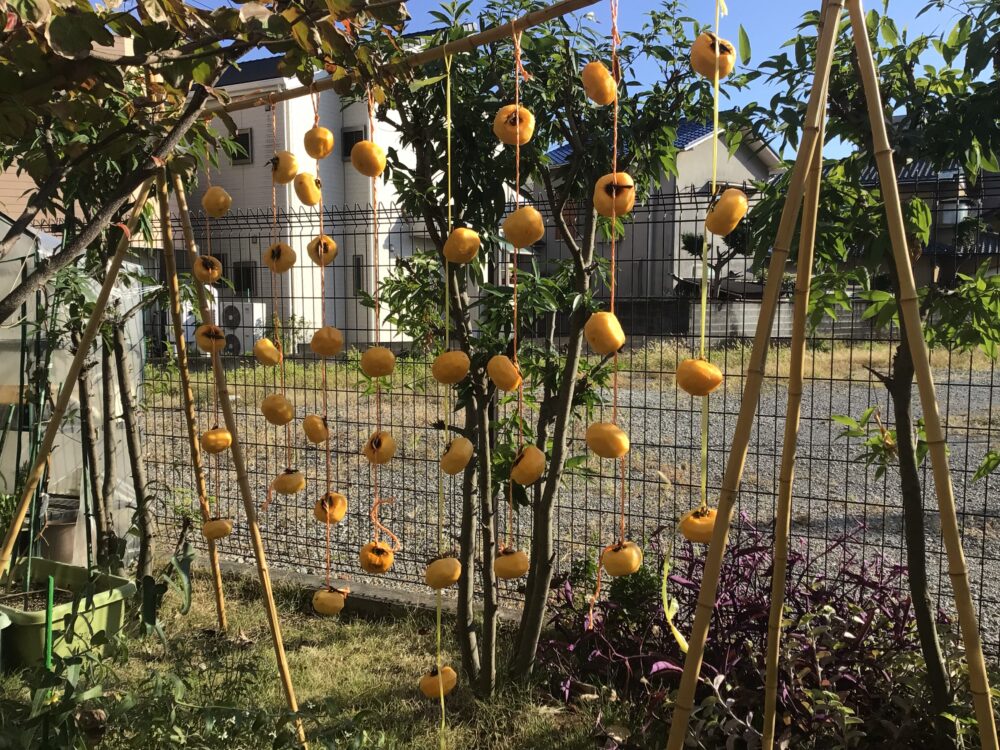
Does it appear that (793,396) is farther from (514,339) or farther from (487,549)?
(487,549)

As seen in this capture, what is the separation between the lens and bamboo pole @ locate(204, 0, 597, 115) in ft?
4.64

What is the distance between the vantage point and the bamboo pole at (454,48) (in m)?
1.41

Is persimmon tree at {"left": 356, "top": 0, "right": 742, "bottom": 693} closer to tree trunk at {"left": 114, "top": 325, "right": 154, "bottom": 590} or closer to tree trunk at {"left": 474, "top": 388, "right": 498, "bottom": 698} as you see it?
tree trunk at {"left": 474, "top": 388, "right": 498, "bottom": 698}

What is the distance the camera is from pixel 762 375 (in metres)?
1.21

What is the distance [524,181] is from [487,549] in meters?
1.13

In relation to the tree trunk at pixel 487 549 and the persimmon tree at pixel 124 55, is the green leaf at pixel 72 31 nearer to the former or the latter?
the persimmon tree at pixel 124 55

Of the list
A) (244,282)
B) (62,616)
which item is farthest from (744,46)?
(244,282)

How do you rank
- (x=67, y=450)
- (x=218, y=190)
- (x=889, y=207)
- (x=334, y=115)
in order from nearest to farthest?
(x=889, y=207) → (x=218, y=190) → (x=67, y=450) → (x=334, y=115)

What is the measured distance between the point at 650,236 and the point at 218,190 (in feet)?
6.67

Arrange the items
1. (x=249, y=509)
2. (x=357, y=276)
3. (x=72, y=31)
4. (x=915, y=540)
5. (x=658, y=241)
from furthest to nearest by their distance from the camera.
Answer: (x=658, y=241)
(x=357, y=276)
(x=915, y=540)
(x=249, y=509)
(x=72, y=31)

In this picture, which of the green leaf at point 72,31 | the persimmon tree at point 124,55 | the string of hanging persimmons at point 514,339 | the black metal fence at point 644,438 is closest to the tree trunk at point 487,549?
the black metal fence at point 644,438

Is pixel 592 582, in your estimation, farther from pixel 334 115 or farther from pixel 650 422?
pixel 334 115

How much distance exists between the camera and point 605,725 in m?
2.17

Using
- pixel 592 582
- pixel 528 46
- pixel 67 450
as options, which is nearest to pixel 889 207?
pixel 528 46
